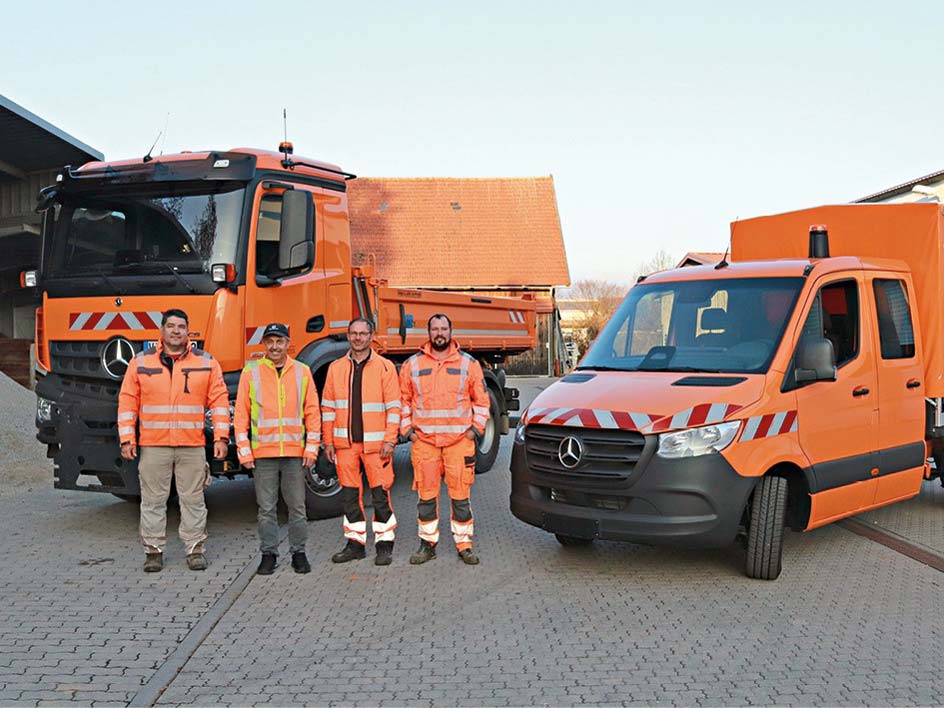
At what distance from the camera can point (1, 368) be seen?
62.5 ft

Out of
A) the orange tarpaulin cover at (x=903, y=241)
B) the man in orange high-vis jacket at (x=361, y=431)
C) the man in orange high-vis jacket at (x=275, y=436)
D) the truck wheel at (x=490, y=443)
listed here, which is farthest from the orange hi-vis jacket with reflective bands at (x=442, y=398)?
the truck wheel at (x=490, y=443)

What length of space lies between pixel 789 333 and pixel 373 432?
315 cm

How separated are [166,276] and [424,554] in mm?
3147

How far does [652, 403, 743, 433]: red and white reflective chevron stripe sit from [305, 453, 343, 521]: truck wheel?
3555 millimetres

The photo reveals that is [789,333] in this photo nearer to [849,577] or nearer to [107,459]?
[849,577]

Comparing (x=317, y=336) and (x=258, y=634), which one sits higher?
(x=317, y=336)

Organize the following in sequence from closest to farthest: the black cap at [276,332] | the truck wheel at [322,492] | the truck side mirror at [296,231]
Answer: the black cap at [276,332]
the truck side mirror at [296,231]
the truck wheel at [322,492]

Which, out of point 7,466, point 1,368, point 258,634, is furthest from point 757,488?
point 1,368

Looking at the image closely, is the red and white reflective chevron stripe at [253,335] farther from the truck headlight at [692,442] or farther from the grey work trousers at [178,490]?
the truck headlight at [692,442]

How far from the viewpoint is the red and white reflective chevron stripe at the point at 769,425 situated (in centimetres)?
607

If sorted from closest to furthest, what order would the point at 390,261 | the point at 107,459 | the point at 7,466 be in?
the point at 107,459
the point at 7,466
the point at 390,261

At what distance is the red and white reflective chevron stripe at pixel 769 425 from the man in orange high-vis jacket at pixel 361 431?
2.61 metres

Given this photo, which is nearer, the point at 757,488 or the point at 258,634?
the point at 258,634

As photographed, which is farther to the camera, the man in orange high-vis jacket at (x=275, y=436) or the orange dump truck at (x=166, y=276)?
the orange dump truck at (x=166, y=276)
